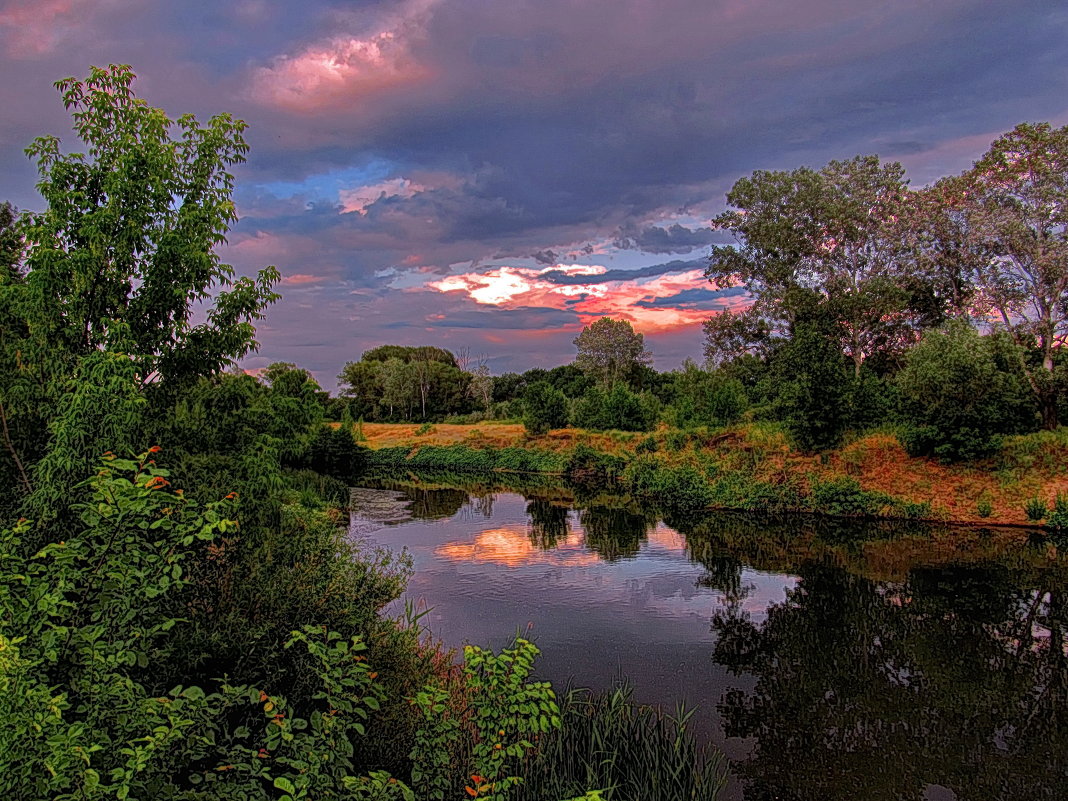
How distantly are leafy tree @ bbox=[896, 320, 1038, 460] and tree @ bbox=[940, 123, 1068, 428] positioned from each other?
1.02m

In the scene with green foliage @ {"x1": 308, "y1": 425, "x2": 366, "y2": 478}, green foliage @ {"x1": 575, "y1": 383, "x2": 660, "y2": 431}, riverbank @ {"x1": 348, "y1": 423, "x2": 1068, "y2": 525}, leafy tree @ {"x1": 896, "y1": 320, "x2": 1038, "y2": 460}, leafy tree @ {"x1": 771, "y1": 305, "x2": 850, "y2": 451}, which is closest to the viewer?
riverbank @ {"x1": 348, "y1": 423, "x2": 1068, "y2": 525}

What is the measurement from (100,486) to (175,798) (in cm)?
161

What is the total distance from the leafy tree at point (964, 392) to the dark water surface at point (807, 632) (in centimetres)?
377

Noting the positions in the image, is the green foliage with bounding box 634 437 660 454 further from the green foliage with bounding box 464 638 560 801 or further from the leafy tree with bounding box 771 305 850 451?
the green foliage with bounding box 464 638 560 801

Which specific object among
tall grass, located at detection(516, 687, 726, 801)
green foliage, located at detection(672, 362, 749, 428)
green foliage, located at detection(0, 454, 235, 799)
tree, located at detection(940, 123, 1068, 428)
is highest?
tree, located at detection(940, 123, 1068, 428)

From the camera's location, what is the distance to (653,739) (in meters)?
6.88

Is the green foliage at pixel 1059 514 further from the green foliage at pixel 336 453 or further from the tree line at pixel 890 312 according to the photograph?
the green foliage at pixel 336 453

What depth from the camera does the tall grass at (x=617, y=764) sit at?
5.87m

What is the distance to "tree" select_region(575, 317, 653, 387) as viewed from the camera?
75.1 metres

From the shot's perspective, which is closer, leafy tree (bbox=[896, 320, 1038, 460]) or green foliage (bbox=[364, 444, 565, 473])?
leafy tree (bbox=[896, 320, 1038, 460])

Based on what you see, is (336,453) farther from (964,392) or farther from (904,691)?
(904,691)

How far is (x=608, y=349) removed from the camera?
248 ft

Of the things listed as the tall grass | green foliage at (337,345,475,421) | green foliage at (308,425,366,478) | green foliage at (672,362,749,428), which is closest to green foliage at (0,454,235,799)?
the tall grass

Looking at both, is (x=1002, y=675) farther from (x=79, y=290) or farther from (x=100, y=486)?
(x=79, y=290)
